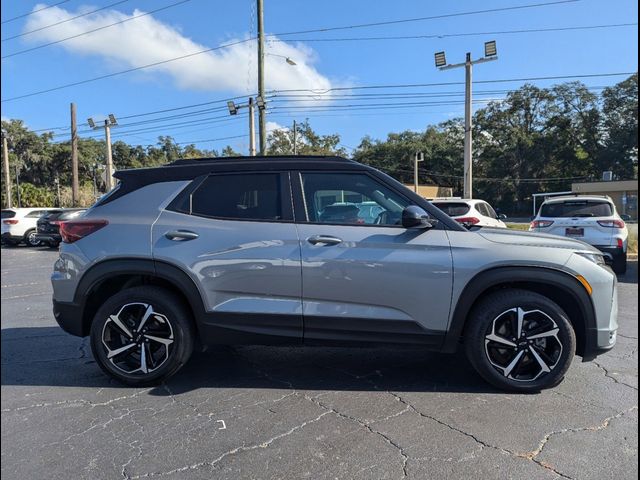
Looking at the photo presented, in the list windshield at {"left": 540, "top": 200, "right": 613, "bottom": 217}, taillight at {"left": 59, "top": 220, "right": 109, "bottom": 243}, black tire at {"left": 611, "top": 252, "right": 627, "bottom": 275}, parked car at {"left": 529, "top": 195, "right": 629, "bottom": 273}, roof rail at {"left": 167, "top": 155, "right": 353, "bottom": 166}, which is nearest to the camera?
taillight at {"left": 59, "top": 220, "right": 109, "bottom": 243}

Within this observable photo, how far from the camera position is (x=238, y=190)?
3844 millimetres

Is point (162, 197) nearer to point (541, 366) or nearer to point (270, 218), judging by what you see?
point (270, 218)

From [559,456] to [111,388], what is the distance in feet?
10.8

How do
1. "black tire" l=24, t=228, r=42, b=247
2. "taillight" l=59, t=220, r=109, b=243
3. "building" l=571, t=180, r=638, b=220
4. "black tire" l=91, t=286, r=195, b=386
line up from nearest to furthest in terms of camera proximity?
"black tire" l=91, t=286, r=195, b=386
"taillight" l=59, t=220, r=109, b=243
"black tire" l=24, t=228, r=42, b=247
"building" l=571, t=180, r=638, b=220

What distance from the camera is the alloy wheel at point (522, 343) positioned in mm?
3553

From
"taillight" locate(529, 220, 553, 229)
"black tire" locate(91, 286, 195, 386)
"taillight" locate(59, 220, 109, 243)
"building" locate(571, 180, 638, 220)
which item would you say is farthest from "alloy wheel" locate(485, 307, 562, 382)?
"building" locate(571, 180, 638, 220)

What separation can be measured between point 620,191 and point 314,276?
48127 mm

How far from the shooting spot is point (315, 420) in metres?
3.21

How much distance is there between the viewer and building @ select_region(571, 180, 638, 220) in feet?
128

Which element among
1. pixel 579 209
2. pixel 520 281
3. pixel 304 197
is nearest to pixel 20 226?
pixel 304 197

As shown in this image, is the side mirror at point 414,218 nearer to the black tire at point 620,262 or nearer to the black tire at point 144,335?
the black tire at point 144,335

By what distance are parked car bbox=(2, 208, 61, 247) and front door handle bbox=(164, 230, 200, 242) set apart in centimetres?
1801

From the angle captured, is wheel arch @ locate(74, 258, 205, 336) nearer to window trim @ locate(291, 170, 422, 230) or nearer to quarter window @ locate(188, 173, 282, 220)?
quarter window @ locate(188, 173, 282, 220)

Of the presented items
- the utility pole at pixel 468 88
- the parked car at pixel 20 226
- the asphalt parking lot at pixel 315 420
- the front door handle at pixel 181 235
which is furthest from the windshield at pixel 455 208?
the parked car at pixel 20 226
